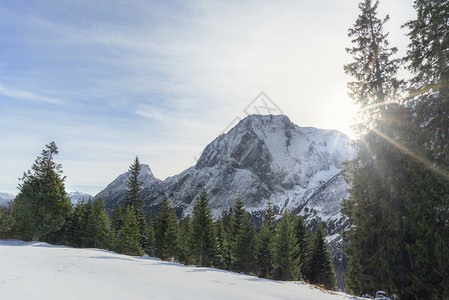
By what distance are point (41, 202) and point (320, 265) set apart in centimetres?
4154

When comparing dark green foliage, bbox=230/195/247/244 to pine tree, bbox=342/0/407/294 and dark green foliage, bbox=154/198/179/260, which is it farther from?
pine tree, bbox=342/0/407/294

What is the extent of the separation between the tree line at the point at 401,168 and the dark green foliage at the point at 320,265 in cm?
2235

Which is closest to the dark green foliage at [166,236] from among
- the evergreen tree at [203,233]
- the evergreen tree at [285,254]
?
the evergreen tree at [203,233]

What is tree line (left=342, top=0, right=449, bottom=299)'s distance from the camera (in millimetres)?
14141

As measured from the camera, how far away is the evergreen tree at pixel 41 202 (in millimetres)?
35000

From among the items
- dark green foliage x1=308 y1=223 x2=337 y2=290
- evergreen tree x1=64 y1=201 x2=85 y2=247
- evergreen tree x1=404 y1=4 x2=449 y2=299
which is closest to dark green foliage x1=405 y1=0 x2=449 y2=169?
evergreen tree x1=404 y1=4 x2=449 y2=299

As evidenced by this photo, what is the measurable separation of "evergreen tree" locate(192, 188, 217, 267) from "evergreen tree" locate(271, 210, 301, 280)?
33.1 ft

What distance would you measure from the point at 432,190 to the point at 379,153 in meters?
3.94

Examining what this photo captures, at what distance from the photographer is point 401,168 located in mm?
16328

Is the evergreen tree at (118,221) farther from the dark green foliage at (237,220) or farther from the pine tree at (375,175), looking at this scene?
the pine tree at (375,175)

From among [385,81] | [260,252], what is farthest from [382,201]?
[260,252]

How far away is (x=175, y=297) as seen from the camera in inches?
300

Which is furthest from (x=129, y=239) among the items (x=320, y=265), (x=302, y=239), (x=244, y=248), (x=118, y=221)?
(x=320, y=265)

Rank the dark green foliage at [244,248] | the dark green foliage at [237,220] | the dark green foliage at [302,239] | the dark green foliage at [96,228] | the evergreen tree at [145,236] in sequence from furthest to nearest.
Result: 1. the evergreen tree at [145,236]
2. the dark green foliage at [96,228]
3. the dark green foliage at [237,220]
4. the dark green foliage at [244,248]
5. the dark green foliage at [302,239]
